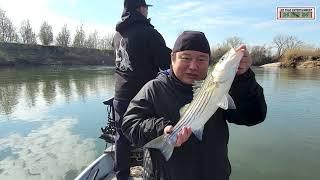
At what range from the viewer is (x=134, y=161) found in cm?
636

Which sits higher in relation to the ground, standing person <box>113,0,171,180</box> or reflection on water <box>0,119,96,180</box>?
standing person <box>113,0,171,180</box>

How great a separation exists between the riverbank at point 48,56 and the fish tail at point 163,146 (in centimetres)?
7058

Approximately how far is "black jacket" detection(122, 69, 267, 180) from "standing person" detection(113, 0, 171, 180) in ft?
7.11

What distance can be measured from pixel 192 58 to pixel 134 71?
2354mm

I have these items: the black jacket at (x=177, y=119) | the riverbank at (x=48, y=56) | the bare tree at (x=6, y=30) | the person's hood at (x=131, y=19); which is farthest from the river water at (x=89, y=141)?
the bare tree at (x=6, y=30)

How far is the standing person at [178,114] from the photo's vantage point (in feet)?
9.27

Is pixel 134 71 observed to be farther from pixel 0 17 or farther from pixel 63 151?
pixel 0 17

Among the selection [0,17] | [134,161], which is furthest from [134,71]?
[0,17]

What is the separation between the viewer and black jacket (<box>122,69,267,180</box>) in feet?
9.25

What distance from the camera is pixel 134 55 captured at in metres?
5.16

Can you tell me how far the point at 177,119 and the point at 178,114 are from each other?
0.13ft

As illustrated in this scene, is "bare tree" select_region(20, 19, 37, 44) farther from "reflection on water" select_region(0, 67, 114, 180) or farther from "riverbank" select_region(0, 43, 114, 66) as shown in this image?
"reflection on water" select_region(0, 67, 114, 180)

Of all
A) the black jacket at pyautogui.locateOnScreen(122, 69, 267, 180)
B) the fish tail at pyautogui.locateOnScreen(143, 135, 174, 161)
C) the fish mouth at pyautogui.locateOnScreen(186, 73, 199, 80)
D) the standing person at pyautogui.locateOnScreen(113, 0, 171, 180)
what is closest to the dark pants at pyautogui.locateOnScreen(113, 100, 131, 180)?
the standing person at pyautogui.locateOnScreen(113, 0, 171, 180)

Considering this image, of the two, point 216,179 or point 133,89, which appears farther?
point 133,89
